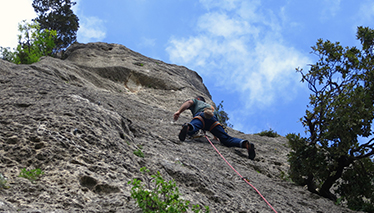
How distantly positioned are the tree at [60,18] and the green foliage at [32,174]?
28.9 metres

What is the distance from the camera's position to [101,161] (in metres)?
4.09

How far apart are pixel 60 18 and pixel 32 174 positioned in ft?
98.2

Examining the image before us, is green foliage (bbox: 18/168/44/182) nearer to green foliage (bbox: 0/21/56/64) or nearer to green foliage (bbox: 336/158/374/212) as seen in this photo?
green foliage (bbox: 336/158/374/212)

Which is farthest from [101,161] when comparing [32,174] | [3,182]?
[3,182]

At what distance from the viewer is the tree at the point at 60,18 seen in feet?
98.9

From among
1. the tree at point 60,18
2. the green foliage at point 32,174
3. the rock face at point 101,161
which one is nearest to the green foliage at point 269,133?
the rock face at point 101,161

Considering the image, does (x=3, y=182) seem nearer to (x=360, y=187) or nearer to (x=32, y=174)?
(x=32, y=174)

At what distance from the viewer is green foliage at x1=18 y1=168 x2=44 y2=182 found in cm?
337

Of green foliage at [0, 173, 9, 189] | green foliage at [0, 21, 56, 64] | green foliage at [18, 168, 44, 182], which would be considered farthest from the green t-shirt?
green foliage at [0, 21, 56, 64]

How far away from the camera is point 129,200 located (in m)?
3.41

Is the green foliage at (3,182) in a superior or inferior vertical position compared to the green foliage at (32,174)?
inferior

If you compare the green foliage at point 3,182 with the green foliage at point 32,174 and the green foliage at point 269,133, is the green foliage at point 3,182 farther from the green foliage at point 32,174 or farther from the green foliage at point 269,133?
the green foliage at point 269,133

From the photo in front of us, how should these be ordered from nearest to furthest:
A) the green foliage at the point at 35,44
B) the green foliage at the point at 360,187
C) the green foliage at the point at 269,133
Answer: the green foliage at the point at 360,187 → the green foliage at the point at 269,133 → the green foliage at the point at 35,44

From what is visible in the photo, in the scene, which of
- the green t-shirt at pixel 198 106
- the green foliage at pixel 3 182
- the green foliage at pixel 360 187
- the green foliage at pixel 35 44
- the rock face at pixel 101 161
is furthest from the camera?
the green foliage at pixel 35 44
